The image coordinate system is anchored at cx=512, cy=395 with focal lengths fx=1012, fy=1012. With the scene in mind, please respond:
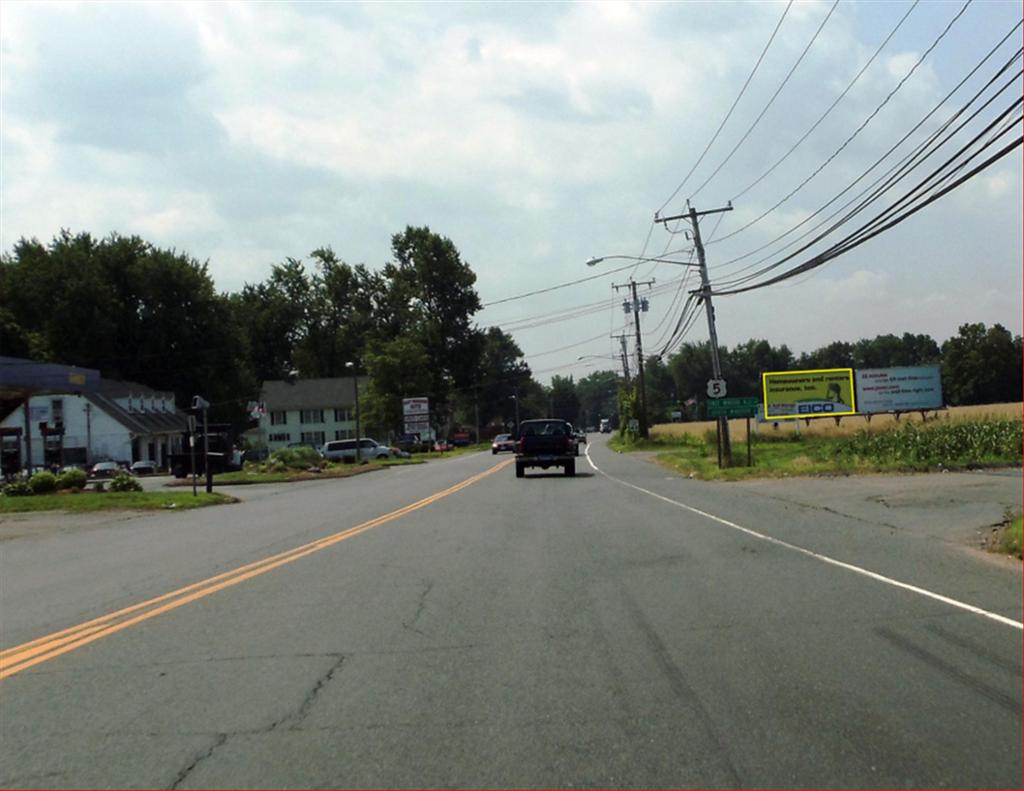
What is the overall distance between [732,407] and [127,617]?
2831 centimetres

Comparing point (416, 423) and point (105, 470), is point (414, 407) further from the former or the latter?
point (105, 470)

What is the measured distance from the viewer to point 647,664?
7449 millimetres

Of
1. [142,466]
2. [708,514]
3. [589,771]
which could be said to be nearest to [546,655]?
[589,771]

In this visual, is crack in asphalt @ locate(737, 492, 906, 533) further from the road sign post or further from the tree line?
the tree line

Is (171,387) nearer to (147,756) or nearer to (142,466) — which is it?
(142,466)

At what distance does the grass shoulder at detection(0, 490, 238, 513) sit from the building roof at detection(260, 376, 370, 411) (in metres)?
78.6

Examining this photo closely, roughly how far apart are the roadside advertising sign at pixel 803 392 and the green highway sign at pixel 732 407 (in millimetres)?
30804

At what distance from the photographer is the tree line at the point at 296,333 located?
80125 millimetres

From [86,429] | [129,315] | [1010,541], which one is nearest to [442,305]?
[129,315]

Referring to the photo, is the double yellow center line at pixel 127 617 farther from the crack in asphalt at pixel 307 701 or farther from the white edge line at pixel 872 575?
the white edge line at pixel 872 575

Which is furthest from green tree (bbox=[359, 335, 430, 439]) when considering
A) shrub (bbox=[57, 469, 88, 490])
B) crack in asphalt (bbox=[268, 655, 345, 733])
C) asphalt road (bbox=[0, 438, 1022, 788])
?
crack in asphalt (bbox=[268, 655, 345, 733])

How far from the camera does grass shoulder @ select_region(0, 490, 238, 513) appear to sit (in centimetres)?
2799

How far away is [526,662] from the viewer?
7629mm

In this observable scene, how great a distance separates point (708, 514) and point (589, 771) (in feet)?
47.0
